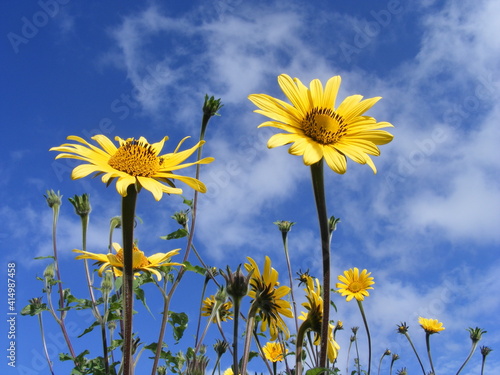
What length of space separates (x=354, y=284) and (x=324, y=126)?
13.1ft

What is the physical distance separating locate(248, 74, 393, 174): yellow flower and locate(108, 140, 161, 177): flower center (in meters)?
0.66

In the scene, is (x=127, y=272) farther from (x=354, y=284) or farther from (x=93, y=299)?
(x=354, y=284)

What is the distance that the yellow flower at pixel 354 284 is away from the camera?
577 centimetres

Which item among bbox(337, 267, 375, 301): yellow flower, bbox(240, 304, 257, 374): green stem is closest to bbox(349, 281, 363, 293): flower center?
bbox(337, 267, 375, 301): yellow flower

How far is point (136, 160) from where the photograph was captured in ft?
8.06

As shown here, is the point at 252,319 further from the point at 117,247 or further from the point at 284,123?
the point at 117,247

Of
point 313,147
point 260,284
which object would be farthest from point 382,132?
point 260,284

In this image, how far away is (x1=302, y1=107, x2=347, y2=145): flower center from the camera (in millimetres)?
2385

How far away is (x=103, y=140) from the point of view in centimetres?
285

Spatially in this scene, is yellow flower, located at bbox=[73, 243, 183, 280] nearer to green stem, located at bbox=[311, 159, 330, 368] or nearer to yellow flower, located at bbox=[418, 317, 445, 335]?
green stem, located at bbox=[311, 159, 330, 368]

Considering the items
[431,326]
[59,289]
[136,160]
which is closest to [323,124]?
[136,160]

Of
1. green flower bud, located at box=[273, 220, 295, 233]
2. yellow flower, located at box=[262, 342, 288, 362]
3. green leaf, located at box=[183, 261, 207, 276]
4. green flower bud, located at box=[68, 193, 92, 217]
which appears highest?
green flower bud, located at box=[273, 220, 295, 233]

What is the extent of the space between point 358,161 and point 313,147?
0.24 m

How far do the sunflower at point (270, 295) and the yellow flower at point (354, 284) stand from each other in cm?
317
